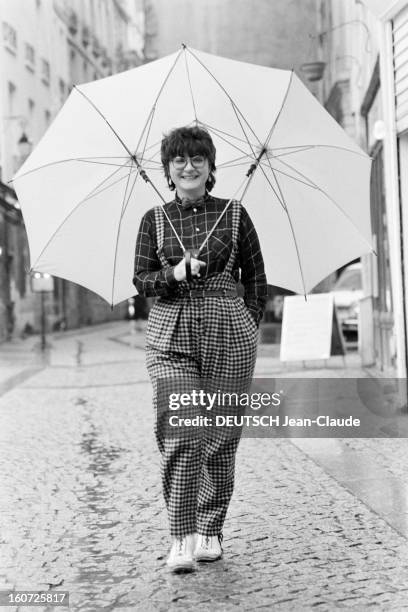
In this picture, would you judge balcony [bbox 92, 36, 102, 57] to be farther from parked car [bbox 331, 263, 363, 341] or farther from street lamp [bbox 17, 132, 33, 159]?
parked car [bbox 331, 263, 363, 341]

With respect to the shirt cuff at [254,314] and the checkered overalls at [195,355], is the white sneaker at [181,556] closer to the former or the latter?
the checkered overalls at [195,355]

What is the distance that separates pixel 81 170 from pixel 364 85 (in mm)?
7373

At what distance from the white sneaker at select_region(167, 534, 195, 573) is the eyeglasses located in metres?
1.17

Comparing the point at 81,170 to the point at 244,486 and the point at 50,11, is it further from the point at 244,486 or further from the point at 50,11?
the point at 50,11

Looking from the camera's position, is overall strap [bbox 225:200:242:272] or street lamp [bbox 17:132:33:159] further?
street lamp [bbox 17:132:33:159]

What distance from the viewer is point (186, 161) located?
3146 mm

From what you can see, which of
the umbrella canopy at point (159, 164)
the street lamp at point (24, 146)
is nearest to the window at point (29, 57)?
the street lamp at point (24, 146)

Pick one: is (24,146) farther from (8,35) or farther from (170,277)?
(170,277)

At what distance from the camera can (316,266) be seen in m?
3.77

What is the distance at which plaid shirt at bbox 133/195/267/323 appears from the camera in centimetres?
314

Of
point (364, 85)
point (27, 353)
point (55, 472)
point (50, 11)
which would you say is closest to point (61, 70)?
point (50, 11)

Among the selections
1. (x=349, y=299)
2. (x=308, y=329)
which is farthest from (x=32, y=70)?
(x=308, y=329)

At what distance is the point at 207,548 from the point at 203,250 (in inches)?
38.7

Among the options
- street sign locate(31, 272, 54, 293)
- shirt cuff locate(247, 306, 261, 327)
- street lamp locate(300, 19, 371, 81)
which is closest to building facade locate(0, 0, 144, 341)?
street sign locate(31, 272, 54, 293)
